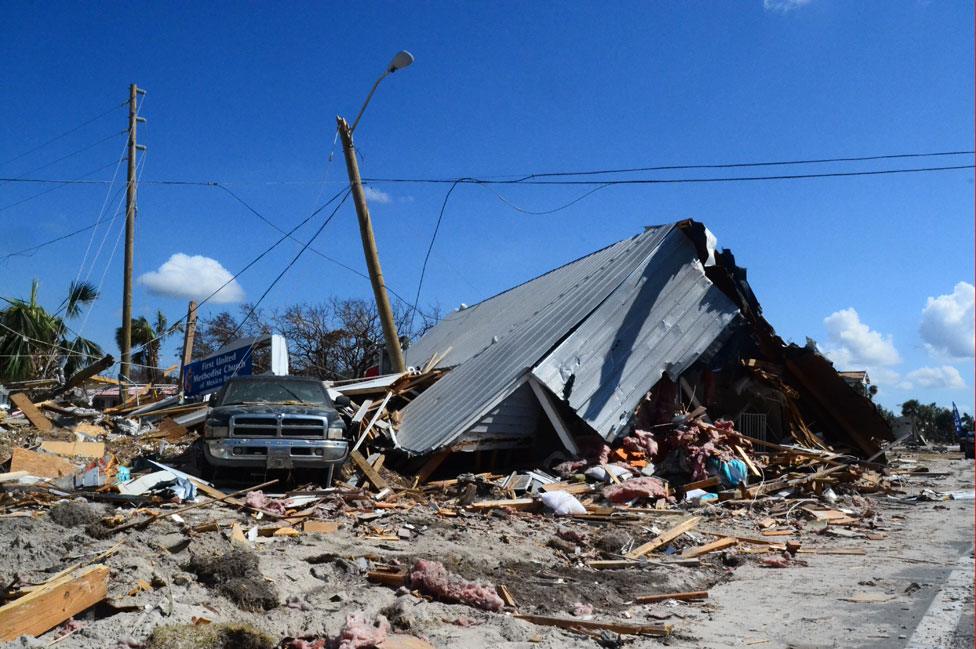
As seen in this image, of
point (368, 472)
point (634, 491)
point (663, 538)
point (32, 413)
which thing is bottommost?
point (663, 538)

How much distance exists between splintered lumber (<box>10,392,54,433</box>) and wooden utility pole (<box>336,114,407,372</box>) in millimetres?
7975

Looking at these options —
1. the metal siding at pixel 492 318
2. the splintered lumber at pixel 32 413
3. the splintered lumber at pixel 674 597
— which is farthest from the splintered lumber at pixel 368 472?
the splintered lumber at pixel 32 413

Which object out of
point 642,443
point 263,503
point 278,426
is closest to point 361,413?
point 278,426

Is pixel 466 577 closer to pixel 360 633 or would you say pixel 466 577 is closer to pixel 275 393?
pixel 360 633

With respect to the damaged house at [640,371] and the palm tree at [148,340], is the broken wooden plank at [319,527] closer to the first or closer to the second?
the damaged house at [640,371]

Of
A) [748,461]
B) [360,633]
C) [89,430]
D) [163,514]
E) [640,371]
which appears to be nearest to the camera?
[360,633]

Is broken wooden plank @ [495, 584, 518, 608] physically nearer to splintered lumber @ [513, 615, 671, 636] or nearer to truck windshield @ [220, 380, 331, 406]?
splintered lumber @ [513, 615, 671, 636]

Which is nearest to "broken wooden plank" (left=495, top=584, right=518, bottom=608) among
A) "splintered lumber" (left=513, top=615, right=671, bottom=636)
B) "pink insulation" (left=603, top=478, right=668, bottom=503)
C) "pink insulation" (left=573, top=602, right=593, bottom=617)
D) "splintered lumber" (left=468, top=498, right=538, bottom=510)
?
"splintered lumber" (left=513, top=615, right=671, bottom=636)

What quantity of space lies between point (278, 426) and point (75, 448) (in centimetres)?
553

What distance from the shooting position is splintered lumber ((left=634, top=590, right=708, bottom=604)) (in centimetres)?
667

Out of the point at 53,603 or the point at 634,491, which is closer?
the point at 53,603

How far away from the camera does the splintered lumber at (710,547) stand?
8.78 m

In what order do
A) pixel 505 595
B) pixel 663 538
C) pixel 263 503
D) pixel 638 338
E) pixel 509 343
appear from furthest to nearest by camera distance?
pixel 509 343 → pixel 638 338 → pixel 263 503 → pixel 663 538 → pixel 505 595

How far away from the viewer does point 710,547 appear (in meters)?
9.09
